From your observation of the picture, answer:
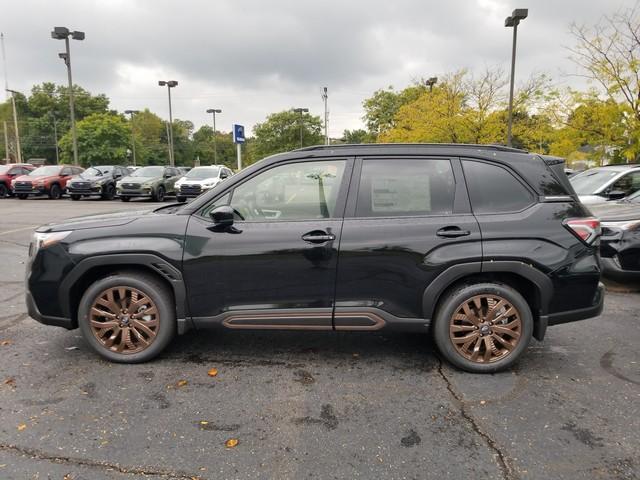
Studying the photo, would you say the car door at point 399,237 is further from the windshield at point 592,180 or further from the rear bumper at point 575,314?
the windshield at point 592,180

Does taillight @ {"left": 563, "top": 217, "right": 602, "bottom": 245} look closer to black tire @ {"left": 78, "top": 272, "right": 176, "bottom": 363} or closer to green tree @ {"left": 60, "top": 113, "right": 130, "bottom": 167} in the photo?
black tire @ {"left": 78, "top": 272, "right": 176, "bottom": 363}

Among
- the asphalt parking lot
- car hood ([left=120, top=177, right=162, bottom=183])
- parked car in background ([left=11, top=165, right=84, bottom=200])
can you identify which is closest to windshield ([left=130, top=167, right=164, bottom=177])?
car hood ([left=120, top=177, right=162, bottom=183])

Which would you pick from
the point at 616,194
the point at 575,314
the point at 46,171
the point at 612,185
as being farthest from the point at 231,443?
the point at 46,171

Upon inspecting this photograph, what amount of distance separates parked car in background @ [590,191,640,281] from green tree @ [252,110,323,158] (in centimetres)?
6330

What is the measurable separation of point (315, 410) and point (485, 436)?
3.49 feet

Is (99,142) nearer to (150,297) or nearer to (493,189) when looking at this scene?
(150,297)

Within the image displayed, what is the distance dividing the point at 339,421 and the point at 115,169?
22807mm

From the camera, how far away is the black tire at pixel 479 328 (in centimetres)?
355

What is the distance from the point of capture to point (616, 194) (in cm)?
849

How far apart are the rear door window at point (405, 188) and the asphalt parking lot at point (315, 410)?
4.19ft

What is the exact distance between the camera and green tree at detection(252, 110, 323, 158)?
68188mm

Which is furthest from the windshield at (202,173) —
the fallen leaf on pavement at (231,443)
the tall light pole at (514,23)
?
the fallen leaf on pavement at (231,443)

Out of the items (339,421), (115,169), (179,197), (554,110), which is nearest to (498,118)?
(554,110)

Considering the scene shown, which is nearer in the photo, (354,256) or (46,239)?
(354,256)
